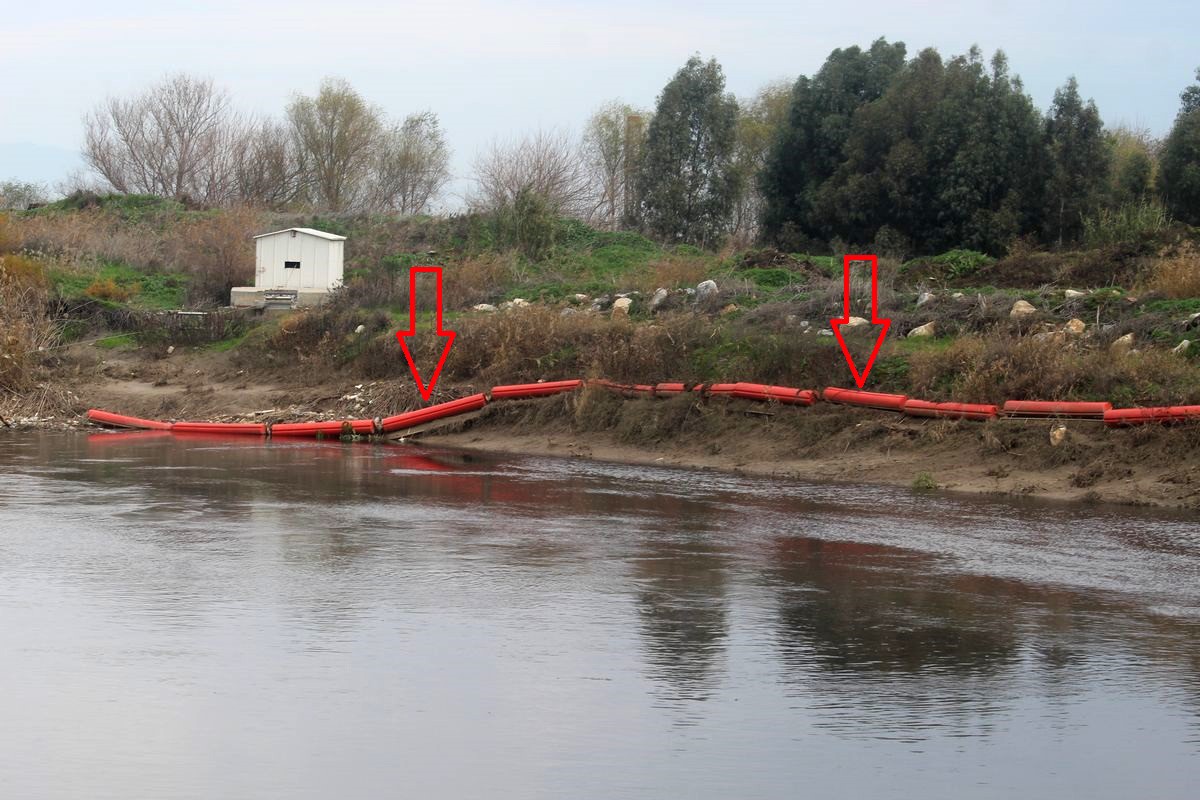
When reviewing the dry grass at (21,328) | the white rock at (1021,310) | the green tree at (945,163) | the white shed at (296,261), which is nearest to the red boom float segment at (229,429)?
the dry grass at (21,328)

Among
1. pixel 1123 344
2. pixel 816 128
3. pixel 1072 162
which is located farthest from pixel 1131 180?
pixel 1123 344

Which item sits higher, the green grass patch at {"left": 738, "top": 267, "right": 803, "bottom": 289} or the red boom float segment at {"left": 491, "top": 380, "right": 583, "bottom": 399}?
the green grass patch at {"left": 738, "top": 267, "right": 803, "bottom": 289}

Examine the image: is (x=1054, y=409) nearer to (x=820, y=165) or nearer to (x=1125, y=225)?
(x=1125, y=225)

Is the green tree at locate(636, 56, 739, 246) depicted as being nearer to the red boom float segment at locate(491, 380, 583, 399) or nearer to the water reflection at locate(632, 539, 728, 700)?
the red boom float segment at locate(491, 380, 583, 399)

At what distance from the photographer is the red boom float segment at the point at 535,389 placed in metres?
25.1

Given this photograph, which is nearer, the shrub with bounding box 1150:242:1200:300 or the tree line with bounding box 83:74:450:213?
the shrub with bounding box 1150:242:1200:300

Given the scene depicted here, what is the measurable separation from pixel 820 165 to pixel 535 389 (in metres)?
25.1

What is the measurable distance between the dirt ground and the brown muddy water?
180cm

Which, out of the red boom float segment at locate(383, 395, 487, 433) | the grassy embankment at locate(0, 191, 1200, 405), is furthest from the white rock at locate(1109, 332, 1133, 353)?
the red boom float segment at locate(383, 395, 487, 433)

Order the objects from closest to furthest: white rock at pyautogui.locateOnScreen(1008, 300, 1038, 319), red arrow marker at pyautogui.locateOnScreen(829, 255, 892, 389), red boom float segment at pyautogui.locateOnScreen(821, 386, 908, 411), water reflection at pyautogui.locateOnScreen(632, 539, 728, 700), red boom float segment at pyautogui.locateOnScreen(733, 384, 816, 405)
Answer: water reflection at pyautogui.locateOnScreen(632, 539, 728, 700) < red boom float segment at pyautogui.locateOnScreen(821, 386, 908, 411) < red boom float segment at pyautogui.locateOnScreen(733, 384, 816, 405) < red arrow marker at pyautogui.locateOnScreen(829, 255, 892, 389) < white rock at pyautogui.locateOnScreen(1008, 300, 1038, 319)

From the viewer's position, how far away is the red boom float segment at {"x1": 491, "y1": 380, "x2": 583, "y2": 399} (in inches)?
989

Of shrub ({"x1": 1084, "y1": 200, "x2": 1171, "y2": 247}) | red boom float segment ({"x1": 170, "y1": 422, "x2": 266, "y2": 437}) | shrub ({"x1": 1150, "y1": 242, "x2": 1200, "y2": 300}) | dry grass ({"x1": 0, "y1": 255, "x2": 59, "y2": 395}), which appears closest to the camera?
shrub ({"x1": 1150, "y1": 242, "x2": 1200, "y2": 300})

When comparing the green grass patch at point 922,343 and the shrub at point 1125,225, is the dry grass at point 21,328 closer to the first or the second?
the green grass patch at point 922,343

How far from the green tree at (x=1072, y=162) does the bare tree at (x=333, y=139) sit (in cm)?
3549
